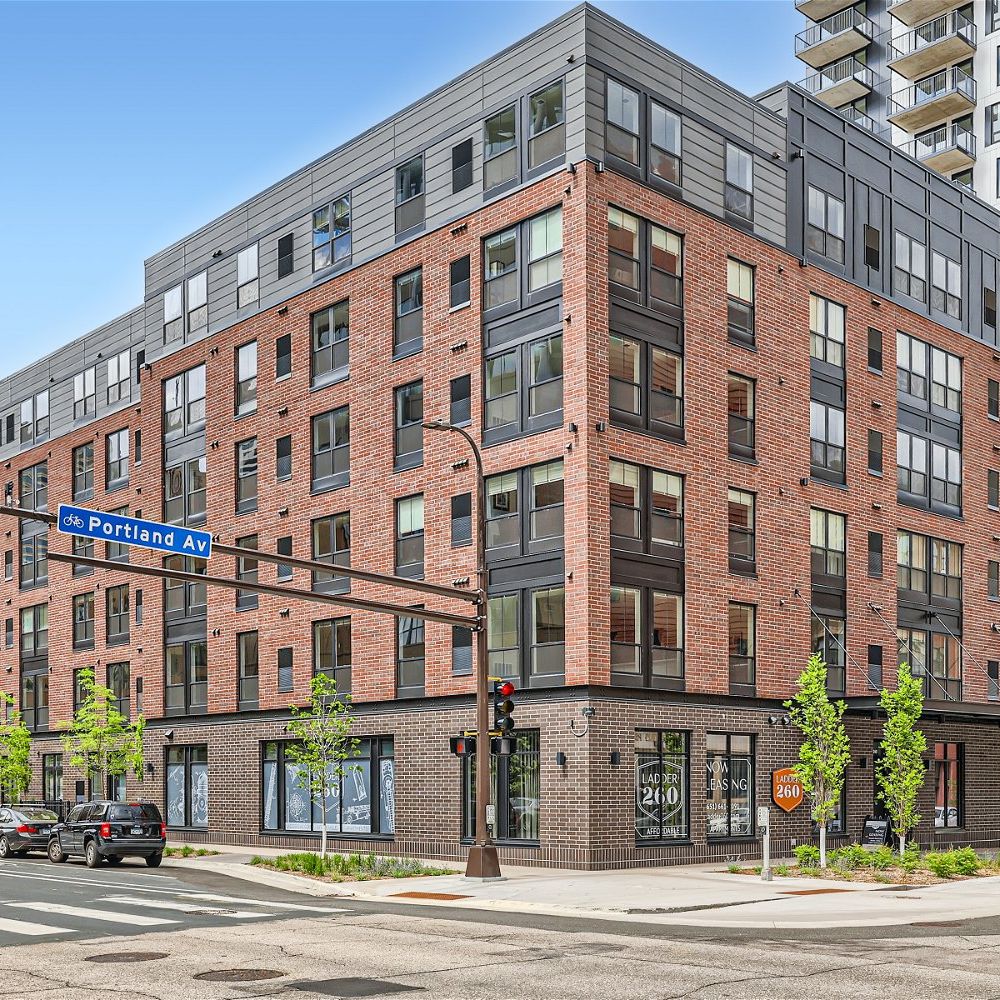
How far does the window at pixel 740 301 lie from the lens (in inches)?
1570

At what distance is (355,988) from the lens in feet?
49.2

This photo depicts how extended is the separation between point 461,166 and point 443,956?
26.5m

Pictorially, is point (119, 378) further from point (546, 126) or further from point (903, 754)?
point (903, 754)

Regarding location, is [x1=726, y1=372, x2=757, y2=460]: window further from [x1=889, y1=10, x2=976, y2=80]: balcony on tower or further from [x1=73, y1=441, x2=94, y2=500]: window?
[x1=889, y1=10, x2=976, y2=80]: balcony on tower

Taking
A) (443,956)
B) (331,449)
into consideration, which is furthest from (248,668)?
(443,956)

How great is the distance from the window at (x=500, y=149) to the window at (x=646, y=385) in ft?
19.0

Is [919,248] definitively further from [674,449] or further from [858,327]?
[674,449]

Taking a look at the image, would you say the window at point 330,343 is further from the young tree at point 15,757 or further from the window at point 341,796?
the young tree at point 15,757

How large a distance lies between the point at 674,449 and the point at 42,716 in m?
34.4

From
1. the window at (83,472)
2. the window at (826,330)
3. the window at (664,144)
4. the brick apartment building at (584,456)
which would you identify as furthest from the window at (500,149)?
the window at (83,472)

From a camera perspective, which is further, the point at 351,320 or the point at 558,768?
the point at 351,320

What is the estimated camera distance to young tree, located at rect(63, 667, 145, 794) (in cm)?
4891

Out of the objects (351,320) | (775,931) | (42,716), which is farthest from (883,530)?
(42,716)

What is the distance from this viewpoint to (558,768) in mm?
33938
